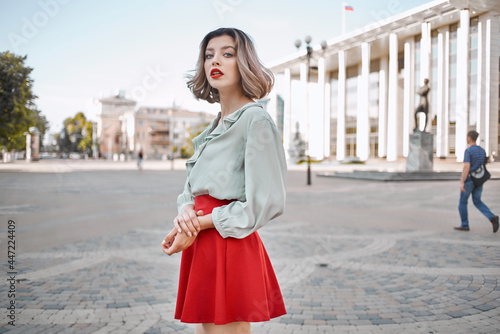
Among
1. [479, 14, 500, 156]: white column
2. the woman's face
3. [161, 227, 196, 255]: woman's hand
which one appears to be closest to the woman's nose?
the woman's face

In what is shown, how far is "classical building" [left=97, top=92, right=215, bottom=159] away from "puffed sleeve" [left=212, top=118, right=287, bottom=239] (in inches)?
3767

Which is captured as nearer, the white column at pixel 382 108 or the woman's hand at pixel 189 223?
the woman's hand at pixel 189 223

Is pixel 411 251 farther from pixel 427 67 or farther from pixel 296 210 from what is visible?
pixel 427 67

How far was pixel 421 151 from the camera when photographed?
2327cm

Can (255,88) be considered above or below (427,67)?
Result: below

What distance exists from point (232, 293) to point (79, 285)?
11.3ft

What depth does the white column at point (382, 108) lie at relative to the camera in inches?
1993

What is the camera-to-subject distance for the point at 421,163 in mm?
23109

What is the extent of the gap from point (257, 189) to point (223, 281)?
16.7 inches

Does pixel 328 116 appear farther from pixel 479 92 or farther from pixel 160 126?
pixel 160 126

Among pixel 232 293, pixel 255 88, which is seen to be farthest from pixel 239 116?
pixel 232 293

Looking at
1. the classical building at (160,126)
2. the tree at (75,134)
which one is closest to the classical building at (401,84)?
the classical building at (160,126)

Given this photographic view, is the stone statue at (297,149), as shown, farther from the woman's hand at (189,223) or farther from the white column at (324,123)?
the woman's hand at (189,223)

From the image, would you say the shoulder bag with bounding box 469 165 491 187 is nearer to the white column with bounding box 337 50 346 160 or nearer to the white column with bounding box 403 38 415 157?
the white column with bounding box 403 38 415 157
